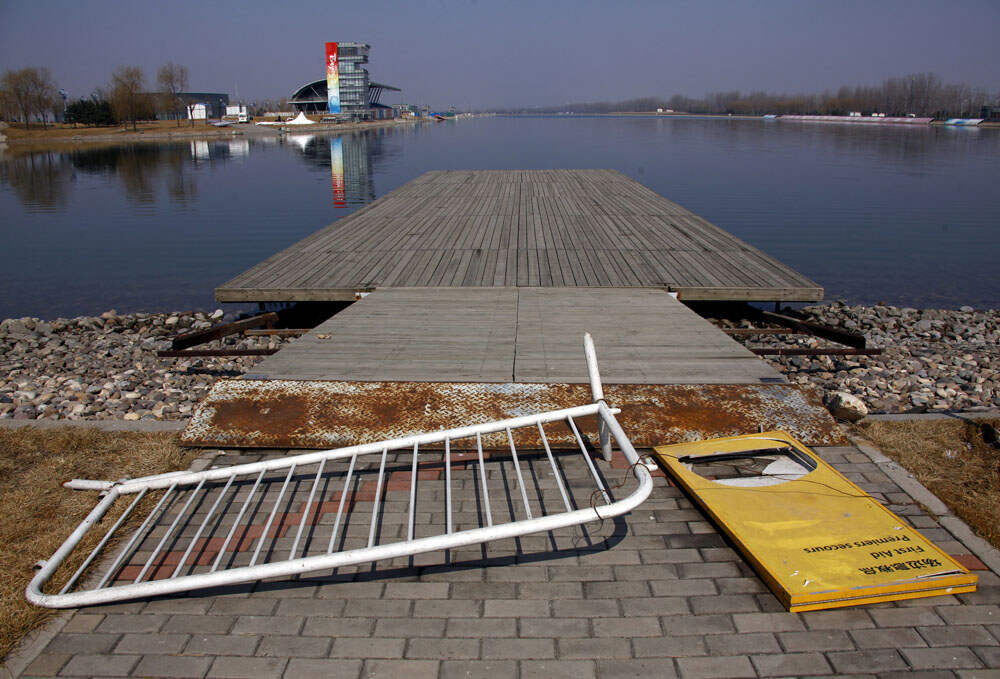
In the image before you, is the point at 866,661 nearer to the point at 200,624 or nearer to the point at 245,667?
the point at 245,667

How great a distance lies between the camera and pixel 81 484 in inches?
150

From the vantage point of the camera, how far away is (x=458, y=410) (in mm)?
4348

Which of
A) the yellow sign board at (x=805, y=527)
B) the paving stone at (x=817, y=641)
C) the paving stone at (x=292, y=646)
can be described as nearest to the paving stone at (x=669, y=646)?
the paving stone at (x=817, y=641)

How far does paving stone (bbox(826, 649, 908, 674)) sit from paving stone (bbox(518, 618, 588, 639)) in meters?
0.96

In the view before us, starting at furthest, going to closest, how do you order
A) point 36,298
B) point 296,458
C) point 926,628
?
1. point 36,298
2. point 296,458
3. point 926,628

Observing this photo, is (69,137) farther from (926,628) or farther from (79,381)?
(926,628)

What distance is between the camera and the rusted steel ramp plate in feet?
13.6

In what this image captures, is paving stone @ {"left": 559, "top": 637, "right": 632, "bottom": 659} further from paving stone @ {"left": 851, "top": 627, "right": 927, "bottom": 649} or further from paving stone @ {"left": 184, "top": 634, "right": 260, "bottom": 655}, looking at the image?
paving stone @ {"left": 184, "top": 634, "right": 260, "bottom": 655}

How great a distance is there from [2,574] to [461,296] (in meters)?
5.08

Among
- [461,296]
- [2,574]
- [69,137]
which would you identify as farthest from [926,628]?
[69,137]

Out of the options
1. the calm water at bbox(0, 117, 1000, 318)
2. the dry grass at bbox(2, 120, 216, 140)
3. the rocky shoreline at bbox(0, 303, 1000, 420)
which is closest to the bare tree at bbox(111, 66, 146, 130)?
the dry grass at bbox(2, 120, 216, 140)

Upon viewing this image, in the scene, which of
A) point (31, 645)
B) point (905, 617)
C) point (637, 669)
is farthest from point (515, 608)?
point (31, 645)

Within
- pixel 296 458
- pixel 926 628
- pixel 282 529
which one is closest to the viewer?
pixel 926 628

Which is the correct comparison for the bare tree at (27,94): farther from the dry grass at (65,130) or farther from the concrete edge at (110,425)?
the concrete edge at (110,425)
